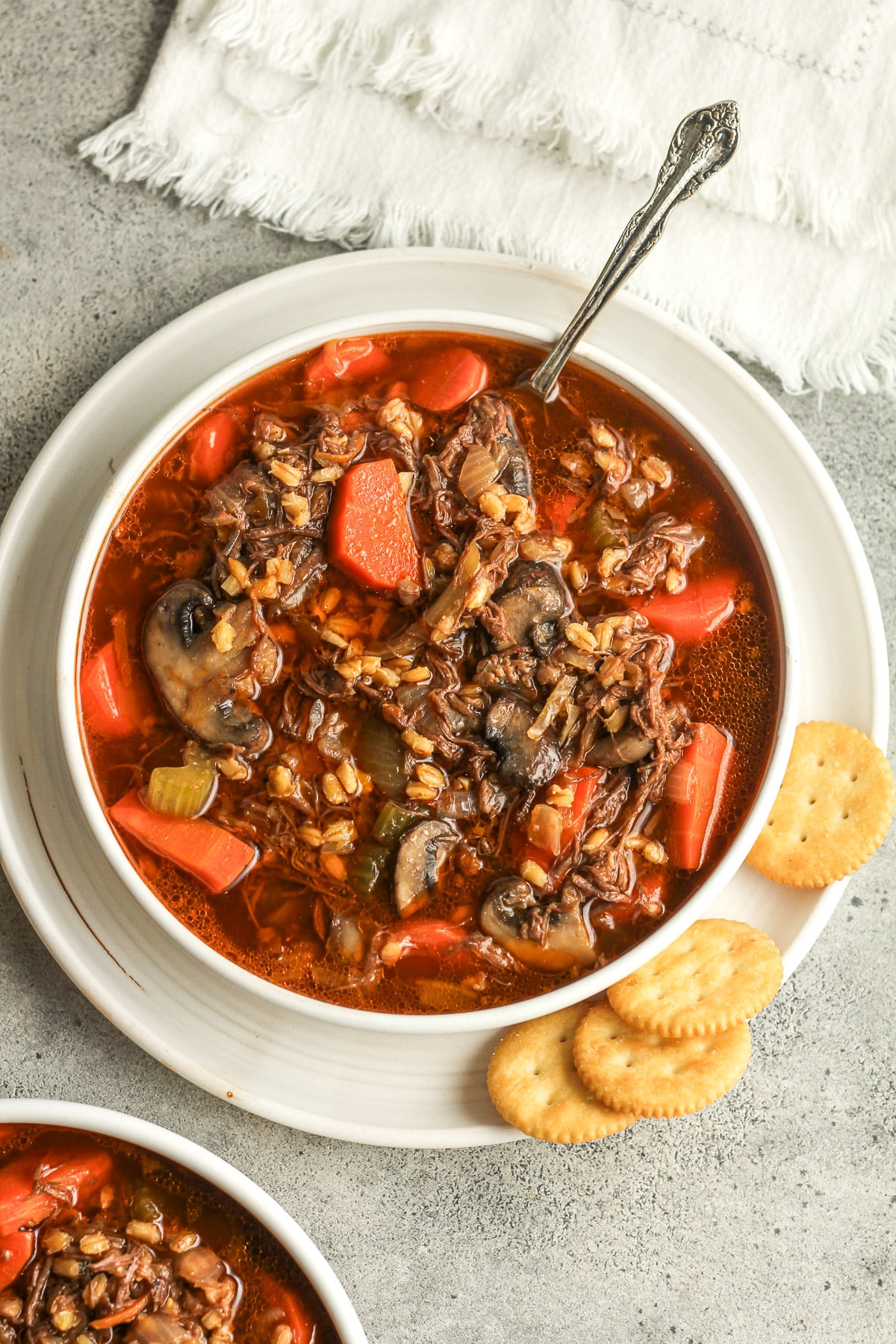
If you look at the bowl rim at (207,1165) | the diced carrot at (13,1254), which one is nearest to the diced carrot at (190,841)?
the bowl rim at (207,1165)

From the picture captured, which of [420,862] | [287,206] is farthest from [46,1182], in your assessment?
[287,206]

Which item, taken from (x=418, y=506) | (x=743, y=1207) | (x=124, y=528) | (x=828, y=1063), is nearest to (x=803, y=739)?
(x=828, y=1063)

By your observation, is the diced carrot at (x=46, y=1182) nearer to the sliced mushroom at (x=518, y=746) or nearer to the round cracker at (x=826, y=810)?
the sliced mushroom at (x=518, y=746)

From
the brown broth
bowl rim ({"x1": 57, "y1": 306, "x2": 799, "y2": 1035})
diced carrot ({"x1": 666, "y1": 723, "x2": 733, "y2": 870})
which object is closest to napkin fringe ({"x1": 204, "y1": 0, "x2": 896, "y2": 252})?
bowl rim ({"x1": 57, "y1": 306, "x2": 799, "y2": 1035})

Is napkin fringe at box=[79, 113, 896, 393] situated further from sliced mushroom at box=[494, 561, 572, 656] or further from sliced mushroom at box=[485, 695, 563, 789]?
sliced mushroom at box=[485, 695, 563, 789]

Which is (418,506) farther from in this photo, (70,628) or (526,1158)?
(526,1158)
